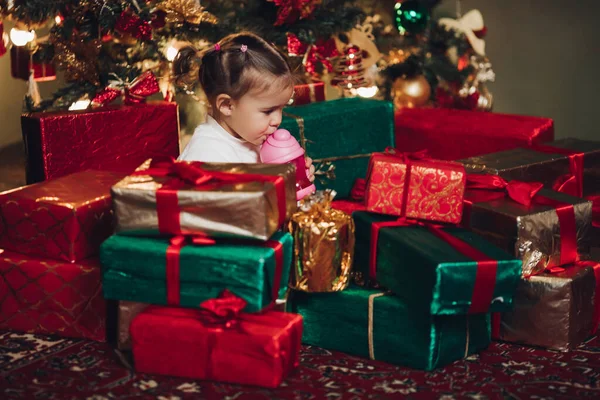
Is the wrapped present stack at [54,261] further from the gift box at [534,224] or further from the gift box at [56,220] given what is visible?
the gift box at [534,224]

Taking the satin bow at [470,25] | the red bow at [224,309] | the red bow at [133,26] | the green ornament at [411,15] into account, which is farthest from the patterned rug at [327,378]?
the satin bow at [470,25]

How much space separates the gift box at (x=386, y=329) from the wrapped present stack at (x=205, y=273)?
18 cm

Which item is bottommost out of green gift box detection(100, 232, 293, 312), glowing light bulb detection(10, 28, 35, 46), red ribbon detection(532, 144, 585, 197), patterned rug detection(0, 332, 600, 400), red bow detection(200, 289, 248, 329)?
patterned rug detection(0, 332, 600, 400)

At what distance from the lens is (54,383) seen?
1584mm

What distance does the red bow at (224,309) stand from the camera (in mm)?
1533

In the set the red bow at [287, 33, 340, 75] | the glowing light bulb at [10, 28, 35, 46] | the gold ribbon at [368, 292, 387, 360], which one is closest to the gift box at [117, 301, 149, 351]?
the gold ribbon at [368, 292, 387, 360]

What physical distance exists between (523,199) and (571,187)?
1.46ft

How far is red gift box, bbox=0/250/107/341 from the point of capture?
70.3 inches

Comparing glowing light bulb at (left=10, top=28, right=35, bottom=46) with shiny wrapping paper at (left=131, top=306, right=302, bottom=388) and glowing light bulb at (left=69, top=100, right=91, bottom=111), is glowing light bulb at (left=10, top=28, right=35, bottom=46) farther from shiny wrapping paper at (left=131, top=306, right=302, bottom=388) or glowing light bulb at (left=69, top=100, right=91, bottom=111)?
shiny wrapping paper at (left=131, top=306, right=302, bottom=388)

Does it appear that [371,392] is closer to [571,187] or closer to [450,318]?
[450,318]

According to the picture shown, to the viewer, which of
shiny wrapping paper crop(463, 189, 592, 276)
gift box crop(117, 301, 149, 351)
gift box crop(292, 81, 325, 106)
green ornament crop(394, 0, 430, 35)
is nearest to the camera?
gift box crop(117, 301, 149, 351)

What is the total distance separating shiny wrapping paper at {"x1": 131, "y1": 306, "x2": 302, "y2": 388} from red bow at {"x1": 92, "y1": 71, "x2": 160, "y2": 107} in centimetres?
96

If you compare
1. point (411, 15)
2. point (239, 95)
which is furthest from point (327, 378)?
point (411, 15)

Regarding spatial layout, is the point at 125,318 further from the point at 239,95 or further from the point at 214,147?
the point at 239,95
